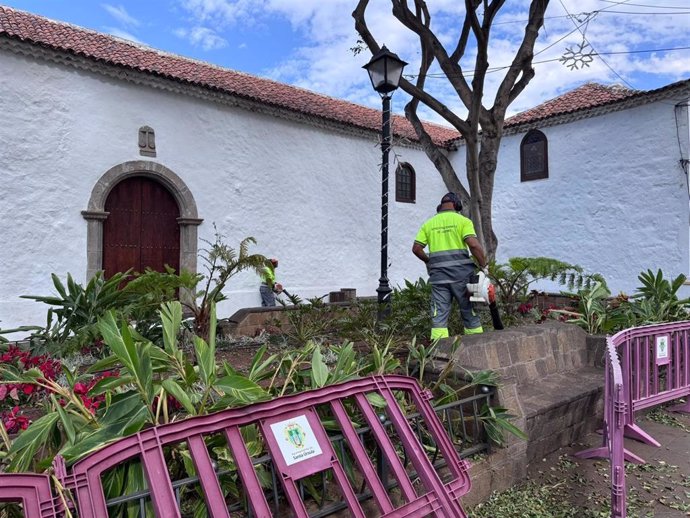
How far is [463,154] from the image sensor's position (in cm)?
1556

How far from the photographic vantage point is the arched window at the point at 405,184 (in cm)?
1412

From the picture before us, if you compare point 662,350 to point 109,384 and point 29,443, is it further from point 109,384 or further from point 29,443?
→ point 29,443

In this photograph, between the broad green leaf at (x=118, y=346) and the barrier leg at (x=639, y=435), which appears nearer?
the broad green leaf at (x=118, y=346)

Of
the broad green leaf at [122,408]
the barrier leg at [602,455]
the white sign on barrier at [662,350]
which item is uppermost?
the broad green leaf at [122,408]

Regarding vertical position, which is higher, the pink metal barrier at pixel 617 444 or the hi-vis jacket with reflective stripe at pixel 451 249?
the hi-vis jacket with reflective stripe at pixel 451 249

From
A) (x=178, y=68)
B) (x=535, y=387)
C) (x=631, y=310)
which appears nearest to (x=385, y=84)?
(x=535, y=387)

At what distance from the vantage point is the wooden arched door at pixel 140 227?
9086mm

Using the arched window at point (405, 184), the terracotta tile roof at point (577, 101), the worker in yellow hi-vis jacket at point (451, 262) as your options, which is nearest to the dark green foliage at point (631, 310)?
the worker in yellow hi-vis jacket at point (451, 262)

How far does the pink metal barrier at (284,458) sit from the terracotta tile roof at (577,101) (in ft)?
41.4

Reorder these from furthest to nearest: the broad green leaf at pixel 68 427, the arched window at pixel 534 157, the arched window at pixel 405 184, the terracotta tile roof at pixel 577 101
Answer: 1. the arched window at pixel 405 184
2. the arched window at pixel 534 157
3. the terracotta tile roof at pixel 577 101
4. the broad green leaf at pixel 68 427

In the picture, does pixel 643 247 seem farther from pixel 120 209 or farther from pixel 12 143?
pixel 12 143

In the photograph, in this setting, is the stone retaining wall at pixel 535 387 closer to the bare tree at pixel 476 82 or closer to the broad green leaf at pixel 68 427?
the broad green leaf at pixel 68 427

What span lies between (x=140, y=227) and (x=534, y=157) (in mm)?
10933

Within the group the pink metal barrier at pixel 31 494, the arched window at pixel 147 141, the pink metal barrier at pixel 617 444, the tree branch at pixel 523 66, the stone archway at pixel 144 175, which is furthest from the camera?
the arched window at pixel 147 141
